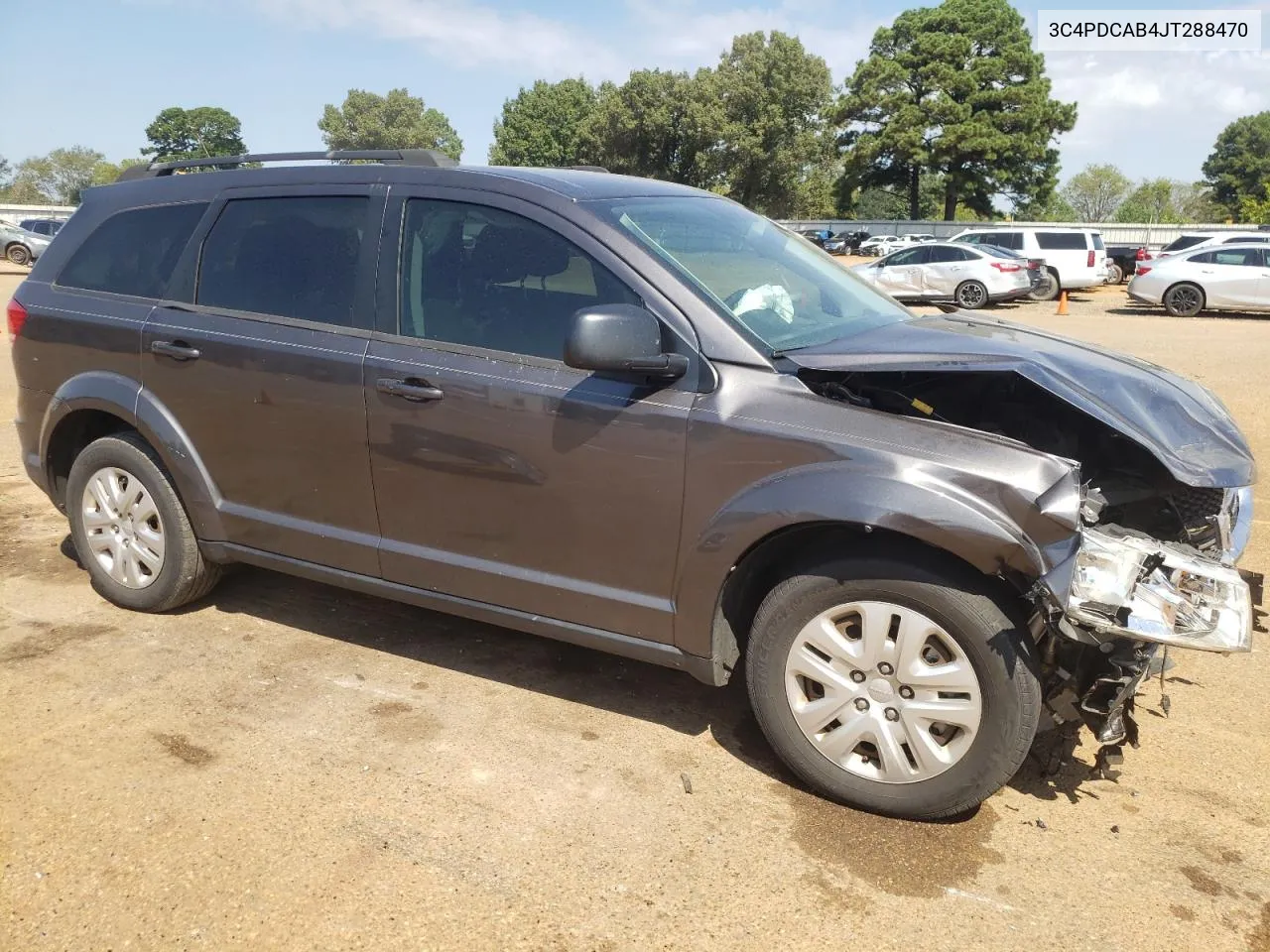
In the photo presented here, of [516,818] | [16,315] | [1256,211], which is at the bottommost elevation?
[516,818]

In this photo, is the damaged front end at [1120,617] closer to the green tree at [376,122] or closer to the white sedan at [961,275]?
the white sedan at [961,275]

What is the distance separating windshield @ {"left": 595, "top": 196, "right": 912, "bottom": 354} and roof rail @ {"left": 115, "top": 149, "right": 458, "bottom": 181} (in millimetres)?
821

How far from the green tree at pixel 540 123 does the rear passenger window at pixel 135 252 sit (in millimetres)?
79280

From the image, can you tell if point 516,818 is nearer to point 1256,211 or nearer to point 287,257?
point 287,257

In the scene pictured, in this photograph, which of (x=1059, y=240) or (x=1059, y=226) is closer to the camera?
(x=1059, y=240)

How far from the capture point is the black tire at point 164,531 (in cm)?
428

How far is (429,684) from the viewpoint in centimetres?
393

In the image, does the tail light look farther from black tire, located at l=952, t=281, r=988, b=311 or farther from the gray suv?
black tire, located at l=952, t=281, r=988, b=311

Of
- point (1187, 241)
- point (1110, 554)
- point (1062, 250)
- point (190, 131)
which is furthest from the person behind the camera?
point (190, 131)

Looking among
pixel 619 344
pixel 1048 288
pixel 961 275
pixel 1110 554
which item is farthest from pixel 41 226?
pixel 1110 554

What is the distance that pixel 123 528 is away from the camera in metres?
4.46

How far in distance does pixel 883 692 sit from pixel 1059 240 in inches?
993

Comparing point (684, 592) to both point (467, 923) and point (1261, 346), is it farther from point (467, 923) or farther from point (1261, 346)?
point (1261, 346)

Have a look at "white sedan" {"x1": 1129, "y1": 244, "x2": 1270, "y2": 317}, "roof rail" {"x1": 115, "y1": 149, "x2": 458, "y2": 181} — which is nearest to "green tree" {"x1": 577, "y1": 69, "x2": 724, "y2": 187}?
"white sedan" {"x1": 1129, "y1": 244, "x2": 1270, "y2": 317}
